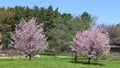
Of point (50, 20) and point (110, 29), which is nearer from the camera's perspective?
point (50, 20)

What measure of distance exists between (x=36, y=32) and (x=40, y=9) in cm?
6899

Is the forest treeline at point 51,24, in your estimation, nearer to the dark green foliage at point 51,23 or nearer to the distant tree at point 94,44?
the dark green foliage at point 51,23

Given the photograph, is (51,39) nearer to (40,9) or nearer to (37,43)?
(40,9)

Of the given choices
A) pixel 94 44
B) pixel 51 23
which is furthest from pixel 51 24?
pixel 94 44

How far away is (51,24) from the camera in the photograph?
96625 mm

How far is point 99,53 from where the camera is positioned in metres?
37.3

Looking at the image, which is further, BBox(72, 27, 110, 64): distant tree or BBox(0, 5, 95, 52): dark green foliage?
BBox(0, 5, 95, 52): dark green foliage

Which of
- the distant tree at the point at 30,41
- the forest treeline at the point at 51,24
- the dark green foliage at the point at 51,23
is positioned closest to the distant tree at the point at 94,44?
the distant tree at the point at 30,41

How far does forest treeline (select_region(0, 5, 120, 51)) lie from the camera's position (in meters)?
69.5

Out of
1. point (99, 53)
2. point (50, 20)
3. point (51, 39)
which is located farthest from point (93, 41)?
point (50, 20)

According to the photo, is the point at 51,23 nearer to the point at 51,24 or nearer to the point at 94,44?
the point at 51,24

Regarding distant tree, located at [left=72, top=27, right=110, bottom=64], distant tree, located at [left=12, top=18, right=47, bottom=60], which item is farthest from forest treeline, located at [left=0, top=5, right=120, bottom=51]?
distant tree, located at [left=72, top=27, right=110, bottom=64]

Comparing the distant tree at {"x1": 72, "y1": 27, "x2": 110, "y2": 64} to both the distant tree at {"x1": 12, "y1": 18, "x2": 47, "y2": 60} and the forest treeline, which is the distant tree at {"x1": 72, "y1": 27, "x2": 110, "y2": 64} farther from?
the forest treeline

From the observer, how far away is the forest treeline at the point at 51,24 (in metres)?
69.5
